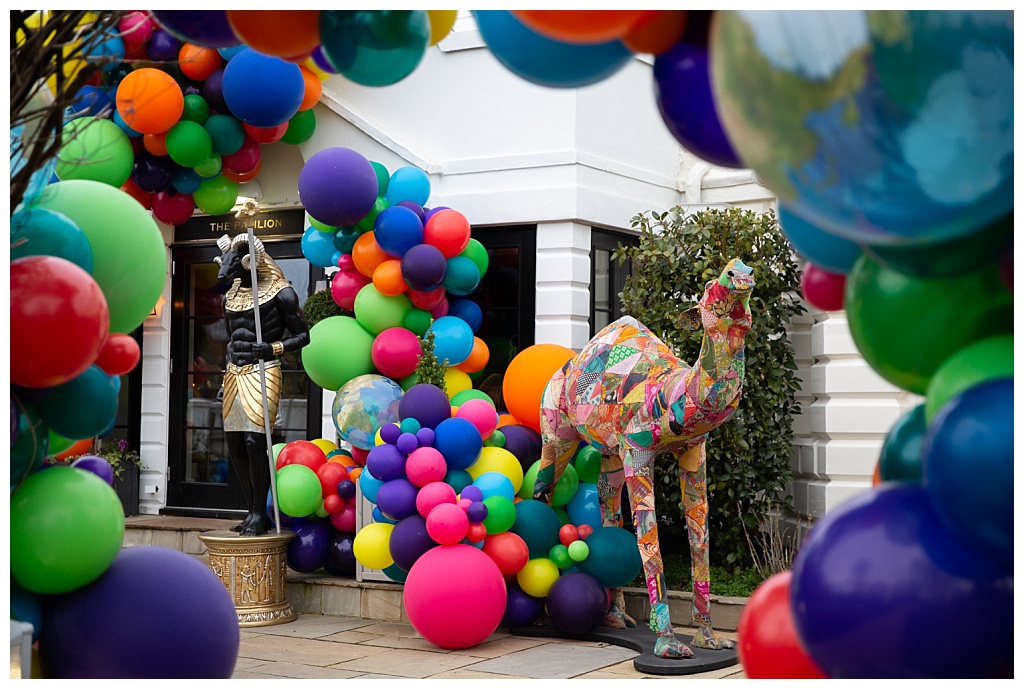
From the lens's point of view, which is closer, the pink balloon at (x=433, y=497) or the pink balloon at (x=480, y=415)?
the pink balloon at (x=433, y=497)

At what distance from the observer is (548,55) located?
185 centimetres

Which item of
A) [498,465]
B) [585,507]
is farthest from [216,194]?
[585,507]

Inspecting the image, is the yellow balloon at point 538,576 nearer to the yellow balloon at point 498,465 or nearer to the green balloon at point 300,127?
the yellow balloon at point 498,465

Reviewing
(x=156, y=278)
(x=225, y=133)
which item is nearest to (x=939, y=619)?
(x=156, y=278)

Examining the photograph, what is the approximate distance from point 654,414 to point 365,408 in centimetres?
194

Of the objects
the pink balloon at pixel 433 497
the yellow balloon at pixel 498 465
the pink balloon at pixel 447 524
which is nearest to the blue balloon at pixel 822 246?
the pink balloon at pixel 447 524

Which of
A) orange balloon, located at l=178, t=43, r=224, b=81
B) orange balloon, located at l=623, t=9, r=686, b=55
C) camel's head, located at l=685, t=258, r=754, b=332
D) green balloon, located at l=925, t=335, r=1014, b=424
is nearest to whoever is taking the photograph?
green balloon, located at l=925, t=335, r=1014, b=424

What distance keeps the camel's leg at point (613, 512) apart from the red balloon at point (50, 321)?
4003 millimetres

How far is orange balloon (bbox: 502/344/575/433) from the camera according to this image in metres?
6.36

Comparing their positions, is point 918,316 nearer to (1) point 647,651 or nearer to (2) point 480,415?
(1) point 647,651

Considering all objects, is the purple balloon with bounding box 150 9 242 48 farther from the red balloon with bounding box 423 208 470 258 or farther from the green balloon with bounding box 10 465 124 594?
the red balloon with bounding box 423 208 470 258

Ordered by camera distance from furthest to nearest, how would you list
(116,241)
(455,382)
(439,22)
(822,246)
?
(455,382), (116,241), (439,22), (822,246)

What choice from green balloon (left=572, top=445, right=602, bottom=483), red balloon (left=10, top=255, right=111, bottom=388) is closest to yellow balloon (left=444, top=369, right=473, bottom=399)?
green balloon (left=572, top=445, right=602, bottom=483)

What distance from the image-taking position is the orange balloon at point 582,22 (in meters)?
1.62
